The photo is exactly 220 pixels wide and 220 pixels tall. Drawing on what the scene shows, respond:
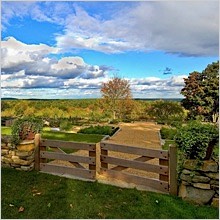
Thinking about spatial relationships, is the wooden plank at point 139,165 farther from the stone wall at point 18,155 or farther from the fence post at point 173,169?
the stone wall at point 18,155

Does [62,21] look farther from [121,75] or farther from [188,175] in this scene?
[121,75]

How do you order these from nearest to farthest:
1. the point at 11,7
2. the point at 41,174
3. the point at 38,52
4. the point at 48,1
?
the point at 48,1 < the point at 11,7 < the point at 41,174 < the point at 38,52

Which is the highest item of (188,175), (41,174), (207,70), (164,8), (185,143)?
(207,70)

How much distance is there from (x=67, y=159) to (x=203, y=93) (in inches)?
708

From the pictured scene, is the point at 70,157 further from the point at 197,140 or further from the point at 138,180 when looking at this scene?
the point at 197,140

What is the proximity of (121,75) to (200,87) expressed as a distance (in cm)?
677

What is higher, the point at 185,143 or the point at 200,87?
the point at 200,87

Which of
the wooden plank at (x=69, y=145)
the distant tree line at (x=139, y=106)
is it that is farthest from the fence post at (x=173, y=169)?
the distant tree line at (x=139, y=106)

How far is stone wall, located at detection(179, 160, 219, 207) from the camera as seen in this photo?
3.91 metres

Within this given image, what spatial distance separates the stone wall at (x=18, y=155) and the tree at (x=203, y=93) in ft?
56.1

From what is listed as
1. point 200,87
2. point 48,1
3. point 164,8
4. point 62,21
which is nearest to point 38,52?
point 62,21

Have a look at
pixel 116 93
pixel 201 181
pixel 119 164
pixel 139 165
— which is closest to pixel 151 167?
pixel 139 165

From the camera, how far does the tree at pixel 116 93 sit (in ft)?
70.3

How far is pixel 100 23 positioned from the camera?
489cm
